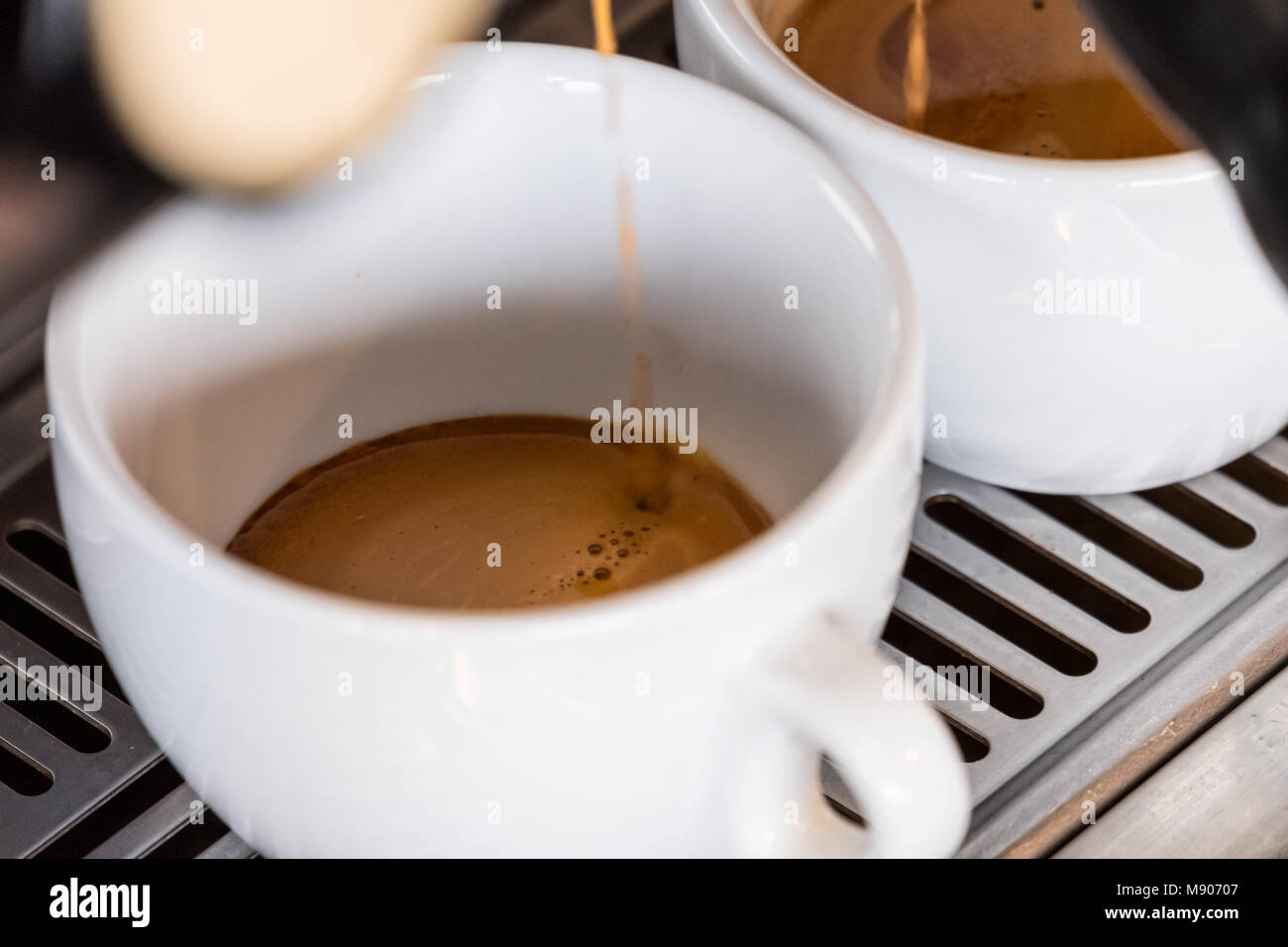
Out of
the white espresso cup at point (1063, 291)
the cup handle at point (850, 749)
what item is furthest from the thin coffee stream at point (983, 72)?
the cup handle at point (850, 749)

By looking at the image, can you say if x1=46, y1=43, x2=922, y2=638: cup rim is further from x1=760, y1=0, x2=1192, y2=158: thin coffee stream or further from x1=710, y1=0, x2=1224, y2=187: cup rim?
x1=760, y1=0, x2=1192, y2=158: thin coffee stream

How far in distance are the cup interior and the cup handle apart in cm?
8

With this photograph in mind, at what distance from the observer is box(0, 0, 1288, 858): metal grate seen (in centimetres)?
45

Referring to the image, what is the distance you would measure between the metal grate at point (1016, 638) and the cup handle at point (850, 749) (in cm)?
8

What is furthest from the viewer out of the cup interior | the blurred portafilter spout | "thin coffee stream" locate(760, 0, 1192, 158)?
"thin coffee stream" locate(760, 0, 1192, 158)

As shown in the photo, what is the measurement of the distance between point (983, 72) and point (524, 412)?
0.70 feet

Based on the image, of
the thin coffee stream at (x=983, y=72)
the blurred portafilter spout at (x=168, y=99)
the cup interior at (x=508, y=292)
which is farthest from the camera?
the thin coffee stream at (x=983, y=72)

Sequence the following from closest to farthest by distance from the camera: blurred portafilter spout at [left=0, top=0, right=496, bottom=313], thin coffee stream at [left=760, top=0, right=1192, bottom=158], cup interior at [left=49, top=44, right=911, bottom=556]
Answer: blurred portafilter spout at [left=0, top=0, right=496, bottom=313]
cup interior at [left=49, top=44, right=911, bottom=556]
thin coffee stream at [left=760, top=0, right=1192, bottom=158]

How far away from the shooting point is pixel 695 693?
355mm

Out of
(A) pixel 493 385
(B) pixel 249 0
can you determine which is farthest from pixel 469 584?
(B) pixel 249 0

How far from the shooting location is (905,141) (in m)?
0.47

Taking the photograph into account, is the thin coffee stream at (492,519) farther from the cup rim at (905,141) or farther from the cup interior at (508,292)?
the cup rim at (905,141)

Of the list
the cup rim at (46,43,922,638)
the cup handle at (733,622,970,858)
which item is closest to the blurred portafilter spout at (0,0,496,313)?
the cup rim at (46,43,922,638)

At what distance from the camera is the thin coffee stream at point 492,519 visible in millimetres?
506
